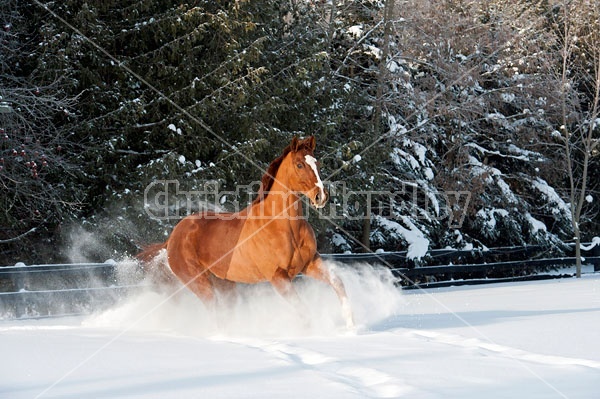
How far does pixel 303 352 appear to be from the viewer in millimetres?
6305

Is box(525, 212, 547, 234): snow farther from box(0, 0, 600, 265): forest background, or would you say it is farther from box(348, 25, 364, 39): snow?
box(348, 25, 364, 39): snow

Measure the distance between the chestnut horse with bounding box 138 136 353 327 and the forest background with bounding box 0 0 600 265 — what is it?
3217 mm

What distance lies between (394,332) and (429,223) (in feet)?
48.7

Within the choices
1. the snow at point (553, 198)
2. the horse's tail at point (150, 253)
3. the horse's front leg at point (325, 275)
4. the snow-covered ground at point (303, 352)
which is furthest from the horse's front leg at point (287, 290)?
the snow at point (553, 198)

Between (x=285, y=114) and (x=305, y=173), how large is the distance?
10565 mm

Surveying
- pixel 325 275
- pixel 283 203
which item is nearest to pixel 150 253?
pixel 283 203

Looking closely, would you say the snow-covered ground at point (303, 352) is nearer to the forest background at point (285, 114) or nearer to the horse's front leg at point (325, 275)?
the horse's front leg at point (325, 275)

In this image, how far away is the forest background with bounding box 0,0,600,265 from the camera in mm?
15383

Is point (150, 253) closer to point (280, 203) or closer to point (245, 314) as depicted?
point (245, 314)

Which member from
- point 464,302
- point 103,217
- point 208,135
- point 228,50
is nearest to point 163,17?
point 228,50

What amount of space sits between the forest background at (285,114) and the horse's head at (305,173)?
4.40 m

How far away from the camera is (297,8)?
65.6 feet

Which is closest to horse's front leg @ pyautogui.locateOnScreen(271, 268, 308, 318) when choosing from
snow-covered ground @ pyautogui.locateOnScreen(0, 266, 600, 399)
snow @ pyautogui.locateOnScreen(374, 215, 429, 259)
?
snow-covered ground @ pyautogui.locateOnScreen(0, 266, 600, 399)

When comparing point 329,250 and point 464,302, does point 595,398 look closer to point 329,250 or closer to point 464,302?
point 464,302
